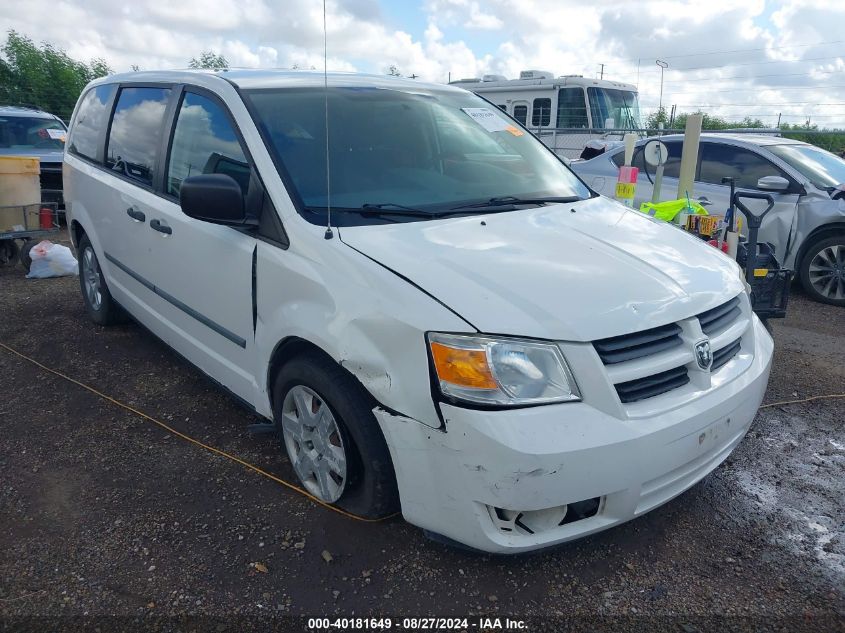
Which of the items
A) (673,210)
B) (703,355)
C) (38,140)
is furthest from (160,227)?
(38,140)

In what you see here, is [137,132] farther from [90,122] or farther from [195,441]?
[195,441]

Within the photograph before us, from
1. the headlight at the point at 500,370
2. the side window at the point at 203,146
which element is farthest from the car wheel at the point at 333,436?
the side window at the point at 203,146

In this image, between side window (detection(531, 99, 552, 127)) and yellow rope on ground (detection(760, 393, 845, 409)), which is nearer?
yellow rope on ground (detection(760, 393, 845, 409))

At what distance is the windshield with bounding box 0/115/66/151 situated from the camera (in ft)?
32.9

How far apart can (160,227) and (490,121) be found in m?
1.91

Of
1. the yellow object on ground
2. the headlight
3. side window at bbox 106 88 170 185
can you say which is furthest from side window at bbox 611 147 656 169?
the headlight

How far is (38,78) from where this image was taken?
81.1 feet

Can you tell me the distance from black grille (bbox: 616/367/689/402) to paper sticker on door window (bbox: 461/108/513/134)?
1870 mm

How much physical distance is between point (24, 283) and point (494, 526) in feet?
20.9

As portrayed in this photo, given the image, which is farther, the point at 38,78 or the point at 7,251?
the point at 38,78

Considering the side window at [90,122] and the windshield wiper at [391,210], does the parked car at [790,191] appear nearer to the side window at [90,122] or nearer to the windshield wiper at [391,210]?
the windshield wiper at [391,210]

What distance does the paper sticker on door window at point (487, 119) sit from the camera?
Result: 12.3 feet

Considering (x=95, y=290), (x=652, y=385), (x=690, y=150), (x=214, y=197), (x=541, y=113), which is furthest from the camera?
(x=541, y=113)

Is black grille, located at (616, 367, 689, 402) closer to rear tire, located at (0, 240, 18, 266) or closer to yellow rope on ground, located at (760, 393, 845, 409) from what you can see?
yellow rope on ground, located at (760, 393, 845, 409)
